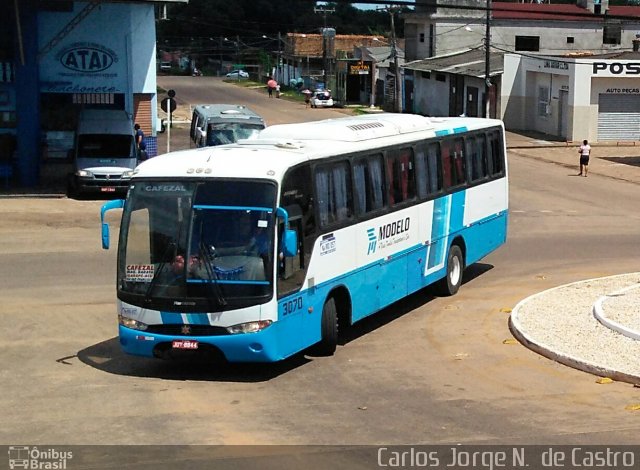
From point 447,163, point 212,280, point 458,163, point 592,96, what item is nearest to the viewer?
point 212,280

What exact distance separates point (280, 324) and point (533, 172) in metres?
28.8

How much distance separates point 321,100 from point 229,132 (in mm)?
47261

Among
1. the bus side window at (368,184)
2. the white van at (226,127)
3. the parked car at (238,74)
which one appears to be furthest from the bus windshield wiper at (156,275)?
the parked car at (238,74)

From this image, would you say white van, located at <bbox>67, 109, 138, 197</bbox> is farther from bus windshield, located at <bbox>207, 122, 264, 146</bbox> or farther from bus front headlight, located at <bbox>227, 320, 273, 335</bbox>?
bus front headlight, located at <bbox>227, 320, 273, 335</bbox>

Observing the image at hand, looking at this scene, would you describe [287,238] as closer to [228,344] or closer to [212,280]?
[212,280]

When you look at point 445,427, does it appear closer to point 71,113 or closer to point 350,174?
point 350,174

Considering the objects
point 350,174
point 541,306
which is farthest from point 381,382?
point 541,306

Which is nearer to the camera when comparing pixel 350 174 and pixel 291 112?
pixel 350 174

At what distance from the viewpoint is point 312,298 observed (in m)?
13.9

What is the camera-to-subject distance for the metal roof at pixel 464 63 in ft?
197

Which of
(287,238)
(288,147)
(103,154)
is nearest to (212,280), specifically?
(287,238)

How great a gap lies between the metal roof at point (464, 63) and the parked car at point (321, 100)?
814cm

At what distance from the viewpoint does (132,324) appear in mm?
13281

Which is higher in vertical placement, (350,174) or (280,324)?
(350,174)
